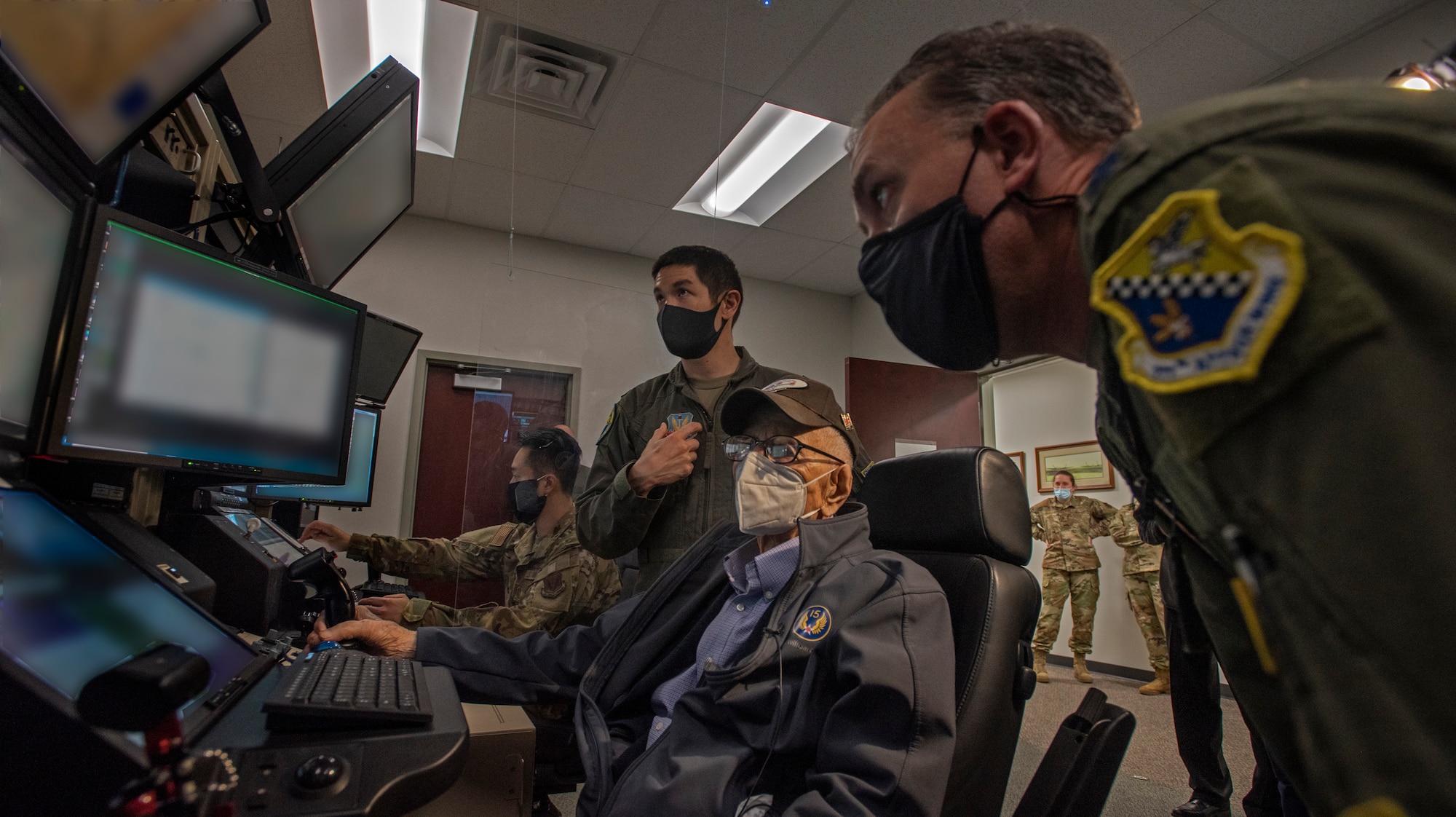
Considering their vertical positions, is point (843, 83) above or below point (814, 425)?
above

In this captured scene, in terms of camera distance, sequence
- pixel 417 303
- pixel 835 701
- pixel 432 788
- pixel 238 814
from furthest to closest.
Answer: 1. pixel 417 303
2. pixel 835 701
3. pixel 432 788
4. pixel 238 814

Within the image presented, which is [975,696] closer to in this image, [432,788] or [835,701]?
[835,701]

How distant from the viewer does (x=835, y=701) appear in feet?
3.17

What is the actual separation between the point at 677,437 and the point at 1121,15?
2.18m

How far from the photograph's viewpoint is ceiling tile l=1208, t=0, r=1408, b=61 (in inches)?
89.6

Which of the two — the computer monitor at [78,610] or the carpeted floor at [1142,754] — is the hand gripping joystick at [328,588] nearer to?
the computer monitor at [78,610]

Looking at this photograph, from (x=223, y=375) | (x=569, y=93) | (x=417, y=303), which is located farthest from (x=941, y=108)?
(x=417, y=303)

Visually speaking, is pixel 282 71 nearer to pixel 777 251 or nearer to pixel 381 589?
pixel 381 589

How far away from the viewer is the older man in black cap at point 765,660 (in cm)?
91

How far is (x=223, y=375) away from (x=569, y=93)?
2.33 m

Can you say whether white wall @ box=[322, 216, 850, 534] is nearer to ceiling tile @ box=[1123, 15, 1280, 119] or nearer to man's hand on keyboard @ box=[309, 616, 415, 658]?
man's hand on keyboard @ box=[309, 616, 415, 658]

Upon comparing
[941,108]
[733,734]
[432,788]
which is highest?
[941,108]

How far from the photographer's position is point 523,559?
7.00 ft

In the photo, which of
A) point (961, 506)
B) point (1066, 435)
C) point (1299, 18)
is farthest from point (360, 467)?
point (1066, 435)
